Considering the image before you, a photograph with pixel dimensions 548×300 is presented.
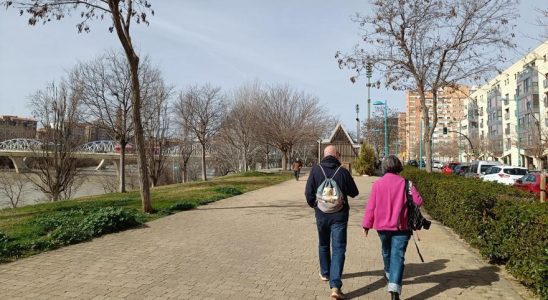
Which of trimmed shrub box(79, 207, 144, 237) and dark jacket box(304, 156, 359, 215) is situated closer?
dark jacket box(304, 156, 359, 215)

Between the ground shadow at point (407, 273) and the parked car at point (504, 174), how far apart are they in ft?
70.6

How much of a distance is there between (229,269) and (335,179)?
6.75 ft

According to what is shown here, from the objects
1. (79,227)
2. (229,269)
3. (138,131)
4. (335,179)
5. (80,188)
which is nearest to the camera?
(335,179)

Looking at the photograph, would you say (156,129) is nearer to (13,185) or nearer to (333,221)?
(13,185)

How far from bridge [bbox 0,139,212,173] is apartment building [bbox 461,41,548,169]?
34.3 m

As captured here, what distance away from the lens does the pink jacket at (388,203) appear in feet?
16.7

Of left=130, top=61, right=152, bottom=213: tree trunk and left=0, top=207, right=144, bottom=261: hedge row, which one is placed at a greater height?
left=130, top=61, right=152, bottom=213: tree trunk

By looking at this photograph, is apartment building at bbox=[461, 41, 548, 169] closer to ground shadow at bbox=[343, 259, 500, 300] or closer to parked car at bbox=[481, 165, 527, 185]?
parked car at bbox=[481, 165, 527, 185]

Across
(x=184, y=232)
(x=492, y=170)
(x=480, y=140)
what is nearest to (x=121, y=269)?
(x=184, y=232)

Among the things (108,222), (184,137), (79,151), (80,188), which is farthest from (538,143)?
(80,188)

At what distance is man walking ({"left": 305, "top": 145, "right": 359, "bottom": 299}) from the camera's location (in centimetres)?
518

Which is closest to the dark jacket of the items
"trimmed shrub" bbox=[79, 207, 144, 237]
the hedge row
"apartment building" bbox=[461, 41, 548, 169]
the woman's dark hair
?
the woman's dark hair

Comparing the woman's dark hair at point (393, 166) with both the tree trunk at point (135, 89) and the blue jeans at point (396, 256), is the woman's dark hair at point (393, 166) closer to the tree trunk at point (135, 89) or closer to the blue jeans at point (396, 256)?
the blue jeans at point (396, 256)

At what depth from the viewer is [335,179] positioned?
5414 millimetres
